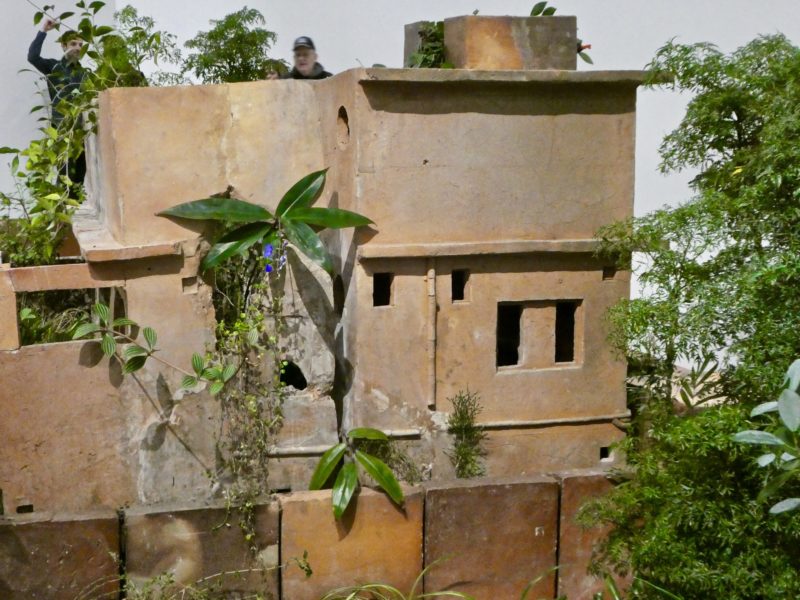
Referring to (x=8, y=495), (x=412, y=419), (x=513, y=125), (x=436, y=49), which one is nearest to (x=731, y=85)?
(x=513, y=125)

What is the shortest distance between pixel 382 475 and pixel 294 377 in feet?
4.24

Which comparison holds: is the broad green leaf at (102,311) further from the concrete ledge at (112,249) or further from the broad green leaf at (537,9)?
the broad green leaf at (537,9)

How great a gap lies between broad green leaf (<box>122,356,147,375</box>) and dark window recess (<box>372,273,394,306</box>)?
1.56 meters

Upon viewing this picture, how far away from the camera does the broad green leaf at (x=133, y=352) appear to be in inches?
260

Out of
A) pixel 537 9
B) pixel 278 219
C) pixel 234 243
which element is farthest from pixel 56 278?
pixel 537 9

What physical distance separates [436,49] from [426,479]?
2.98 m

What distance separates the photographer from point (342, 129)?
7.10 meters

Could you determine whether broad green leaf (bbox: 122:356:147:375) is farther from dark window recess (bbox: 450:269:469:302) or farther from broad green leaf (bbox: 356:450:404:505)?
dark window recess (bbox: 450:269:469:302)

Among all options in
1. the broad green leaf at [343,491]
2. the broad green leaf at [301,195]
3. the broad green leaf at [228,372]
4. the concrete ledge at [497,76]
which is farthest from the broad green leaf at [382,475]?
the concrete ledge at [497,76]

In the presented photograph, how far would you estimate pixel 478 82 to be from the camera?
6.88m

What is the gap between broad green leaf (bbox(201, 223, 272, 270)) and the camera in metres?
6.69

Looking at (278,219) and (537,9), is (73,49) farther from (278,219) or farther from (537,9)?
(537,9)

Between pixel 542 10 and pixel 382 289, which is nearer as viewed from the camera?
pixel 382 289

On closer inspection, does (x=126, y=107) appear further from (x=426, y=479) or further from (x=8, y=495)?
(x=426, y=479)
